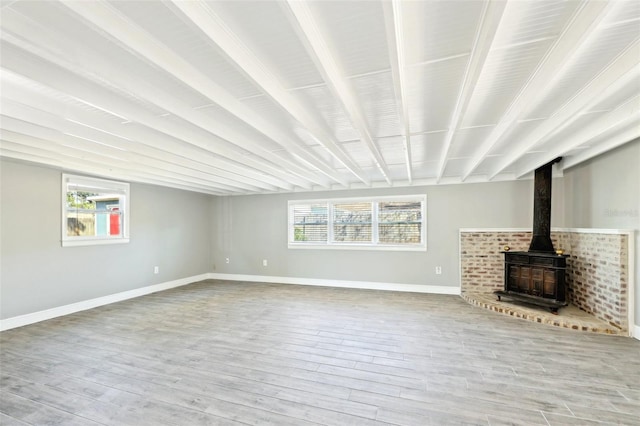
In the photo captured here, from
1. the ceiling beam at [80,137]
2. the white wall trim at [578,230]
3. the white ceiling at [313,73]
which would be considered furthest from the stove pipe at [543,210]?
the ceiling beam at [80,137]

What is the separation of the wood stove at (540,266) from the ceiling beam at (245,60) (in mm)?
3990

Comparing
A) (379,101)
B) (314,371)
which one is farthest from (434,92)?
(314,371)

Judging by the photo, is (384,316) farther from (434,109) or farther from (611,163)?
(611,163)

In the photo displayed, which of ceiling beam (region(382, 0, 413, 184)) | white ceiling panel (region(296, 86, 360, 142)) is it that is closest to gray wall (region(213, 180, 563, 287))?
white ceiling panel (region(296, 86, 360, 142))

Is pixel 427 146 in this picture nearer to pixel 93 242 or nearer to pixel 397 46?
pixel 397 46

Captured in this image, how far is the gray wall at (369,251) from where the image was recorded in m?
5.60

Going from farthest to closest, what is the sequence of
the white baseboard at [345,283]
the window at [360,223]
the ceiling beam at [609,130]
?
1. the window at [360,223]
2. the white baseboard at [345,283]
3. the ceiling beam at [609,130]

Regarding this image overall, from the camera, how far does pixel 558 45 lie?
63.2 inches

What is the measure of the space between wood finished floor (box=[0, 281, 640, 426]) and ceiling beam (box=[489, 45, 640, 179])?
2.33m

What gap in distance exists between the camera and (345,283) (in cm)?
646

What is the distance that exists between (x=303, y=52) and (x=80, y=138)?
290cm

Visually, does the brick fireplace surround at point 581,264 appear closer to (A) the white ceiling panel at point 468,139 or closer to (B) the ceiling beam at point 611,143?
(B) the ceiling beam at point 611,143

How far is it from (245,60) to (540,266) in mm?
5046

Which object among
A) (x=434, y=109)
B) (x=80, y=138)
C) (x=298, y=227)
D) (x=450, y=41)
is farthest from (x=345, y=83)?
(x=298, y=227)
